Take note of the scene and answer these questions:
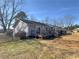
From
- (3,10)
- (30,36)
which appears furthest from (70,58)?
(3,10)

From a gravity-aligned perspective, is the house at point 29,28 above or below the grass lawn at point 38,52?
above

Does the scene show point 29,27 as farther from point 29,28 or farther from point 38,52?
point 38,52

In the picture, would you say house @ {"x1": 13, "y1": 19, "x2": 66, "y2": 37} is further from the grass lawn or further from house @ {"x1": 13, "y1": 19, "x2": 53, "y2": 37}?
the grass lawn

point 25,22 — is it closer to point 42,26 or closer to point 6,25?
point 42,26

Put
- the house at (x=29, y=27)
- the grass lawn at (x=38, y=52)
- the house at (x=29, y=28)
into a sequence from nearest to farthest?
the grass lawn at (x=38, y=52) < the house at (x=29, y=28) < the house at (x=29, y=27)

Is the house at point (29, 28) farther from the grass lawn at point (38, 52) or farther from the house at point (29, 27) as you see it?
the grass lawn at point (38, 52)

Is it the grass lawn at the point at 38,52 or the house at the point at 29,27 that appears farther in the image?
the house at the point at 29,27

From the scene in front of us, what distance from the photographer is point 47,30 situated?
31625 mm

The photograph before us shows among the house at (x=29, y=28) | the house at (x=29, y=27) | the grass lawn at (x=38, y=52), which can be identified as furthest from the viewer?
the house at (x=29, y=27)

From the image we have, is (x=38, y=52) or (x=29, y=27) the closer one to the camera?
(x=38, y=52)

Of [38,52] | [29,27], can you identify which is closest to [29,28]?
[29,27]

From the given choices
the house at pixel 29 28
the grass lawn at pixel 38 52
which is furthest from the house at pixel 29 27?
the grass lawn at pixel 38 52

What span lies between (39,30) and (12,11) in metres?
12.7

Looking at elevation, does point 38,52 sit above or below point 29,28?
below
